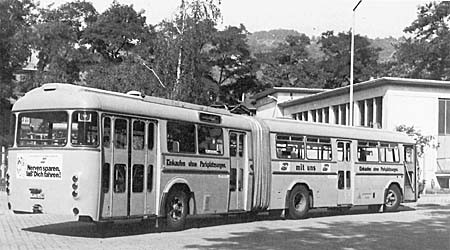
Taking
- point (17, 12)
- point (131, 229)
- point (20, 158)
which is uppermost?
point (17, 12)

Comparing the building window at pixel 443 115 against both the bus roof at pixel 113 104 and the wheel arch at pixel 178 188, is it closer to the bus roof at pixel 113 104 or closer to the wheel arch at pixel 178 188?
the bus roof at pixel 113 104

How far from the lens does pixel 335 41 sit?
8825 cm

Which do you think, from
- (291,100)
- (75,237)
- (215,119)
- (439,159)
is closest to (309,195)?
(215,119)

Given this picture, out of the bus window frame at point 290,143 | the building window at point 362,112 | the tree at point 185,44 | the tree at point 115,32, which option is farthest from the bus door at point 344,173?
the tree at point 115,32

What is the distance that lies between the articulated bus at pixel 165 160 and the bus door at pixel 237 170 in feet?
0.08

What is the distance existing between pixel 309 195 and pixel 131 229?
253 inches

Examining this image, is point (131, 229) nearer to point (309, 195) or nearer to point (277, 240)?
point (277, 240)

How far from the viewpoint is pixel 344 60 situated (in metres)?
83.6

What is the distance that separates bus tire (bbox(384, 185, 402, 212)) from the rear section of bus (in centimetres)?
1269

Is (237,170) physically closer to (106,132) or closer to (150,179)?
(150,179)

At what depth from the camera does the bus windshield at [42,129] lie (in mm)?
13797

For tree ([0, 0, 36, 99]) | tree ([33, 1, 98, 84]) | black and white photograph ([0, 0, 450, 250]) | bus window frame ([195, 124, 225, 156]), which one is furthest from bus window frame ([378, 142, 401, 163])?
tree ([0, 0, 36, 99])

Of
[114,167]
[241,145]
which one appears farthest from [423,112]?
[114,167]

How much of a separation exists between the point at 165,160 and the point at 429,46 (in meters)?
62.0
